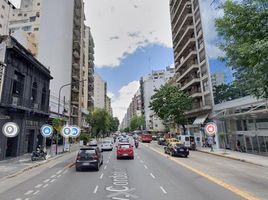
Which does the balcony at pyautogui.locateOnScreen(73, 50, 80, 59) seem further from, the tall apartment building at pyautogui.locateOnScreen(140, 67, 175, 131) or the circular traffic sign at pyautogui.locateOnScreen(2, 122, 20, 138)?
the tall apartment building at pyautogui.locateOnScreen(140, 67, 175, 131)

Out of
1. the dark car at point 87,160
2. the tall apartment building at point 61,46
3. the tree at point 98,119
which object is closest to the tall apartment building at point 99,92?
the tree at point 98,119

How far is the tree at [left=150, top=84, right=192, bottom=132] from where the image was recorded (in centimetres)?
4684

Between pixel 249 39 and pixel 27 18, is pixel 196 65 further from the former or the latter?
pixel 27 18

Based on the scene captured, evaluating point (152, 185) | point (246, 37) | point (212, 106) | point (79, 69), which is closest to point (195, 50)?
point (212, 106)

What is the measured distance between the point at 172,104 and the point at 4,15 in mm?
→ 55092

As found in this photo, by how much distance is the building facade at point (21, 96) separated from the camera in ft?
74.7

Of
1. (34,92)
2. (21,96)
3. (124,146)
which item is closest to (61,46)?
(34,92)

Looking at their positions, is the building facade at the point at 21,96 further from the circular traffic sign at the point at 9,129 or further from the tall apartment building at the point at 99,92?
the tall apartment building at the point at 99,92

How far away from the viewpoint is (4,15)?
6775 cm

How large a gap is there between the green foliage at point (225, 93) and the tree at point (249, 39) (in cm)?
1950

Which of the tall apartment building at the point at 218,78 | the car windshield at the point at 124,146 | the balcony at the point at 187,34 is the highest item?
the balcony at the point at 187,34

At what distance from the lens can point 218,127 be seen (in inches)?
1583

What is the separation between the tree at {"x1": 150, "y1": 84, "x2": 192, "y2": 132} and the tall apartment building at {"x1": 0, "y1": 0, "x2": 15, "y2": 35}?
154 feet

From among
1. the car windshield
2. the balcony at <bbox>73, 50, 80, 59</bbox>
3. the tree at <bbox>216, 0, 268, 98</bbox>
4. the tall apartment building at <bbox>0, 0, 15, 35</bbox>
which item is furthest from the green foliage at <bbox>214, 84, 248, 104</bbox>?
the tall apartment building at <bbox>0, 0, 15, 35</bbox>
